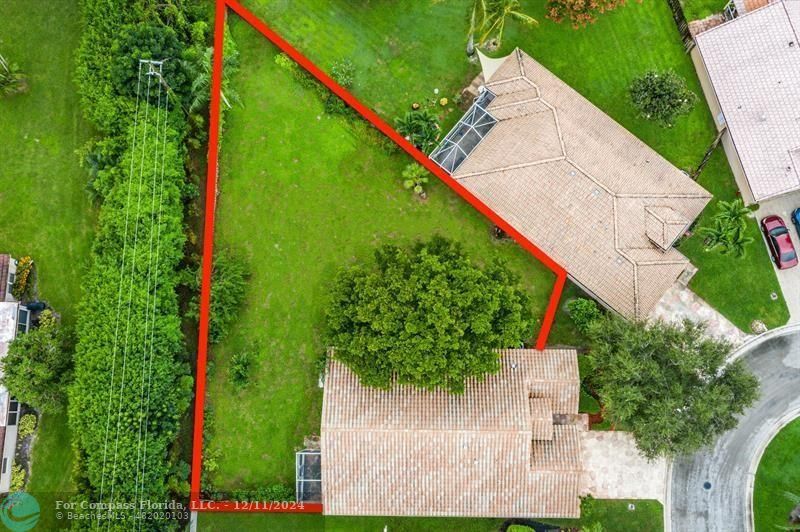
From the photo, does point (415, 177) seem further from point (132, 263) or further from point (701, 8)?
point (701, 8)

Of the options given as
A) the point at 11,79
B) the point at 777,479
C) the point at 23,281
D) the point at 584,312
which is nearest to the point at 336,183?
the point at 584,312

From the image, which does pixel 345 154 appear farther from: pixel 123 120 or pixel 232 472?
pixel 232 472

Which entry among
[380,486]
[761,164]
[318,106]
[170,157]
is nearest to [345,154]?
A: [318,106]

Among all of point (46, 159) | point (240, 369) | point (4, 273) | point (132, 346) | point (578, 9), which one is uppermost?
point (578, 9)

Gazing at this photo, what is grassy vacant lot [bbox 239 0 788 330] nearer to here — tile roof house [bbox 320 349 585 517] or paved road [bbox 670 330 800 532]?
paved road [bbox 670 330 800 532]

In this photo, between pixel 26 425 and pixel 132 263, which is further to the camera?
pixel 26 425

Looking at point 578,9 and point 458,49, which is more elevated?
point 578,9
